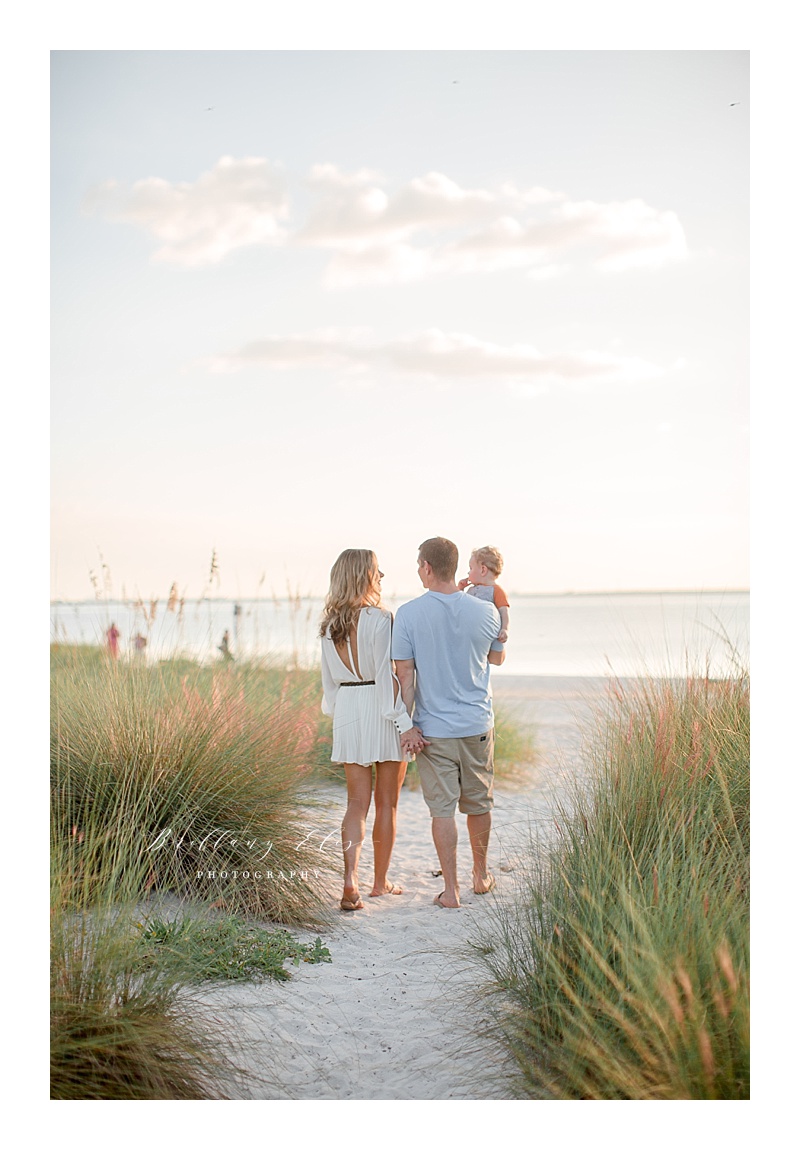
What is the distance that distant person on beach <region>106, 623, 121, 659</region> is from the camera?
6.23 m

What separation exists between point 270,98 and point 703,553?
10.6 ft

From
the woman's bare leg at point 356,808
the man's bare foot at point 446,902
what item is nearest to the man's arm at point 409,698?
the woman's bare leg at point 356,808

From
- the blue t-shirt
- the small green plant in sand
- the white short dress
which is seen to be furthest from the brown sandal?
the blue t-shirt

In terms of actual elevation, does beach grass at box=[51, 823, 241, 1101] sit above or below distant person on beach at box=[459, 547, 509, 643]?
below

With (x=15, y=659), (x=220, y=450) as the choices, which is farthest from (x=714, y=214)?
(x=220, y=450)

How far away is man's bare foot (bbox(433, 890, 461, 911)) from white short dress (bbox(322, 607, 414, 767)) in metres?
0.88

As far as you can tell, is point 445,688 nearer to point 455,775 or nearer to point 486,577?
point 455,775

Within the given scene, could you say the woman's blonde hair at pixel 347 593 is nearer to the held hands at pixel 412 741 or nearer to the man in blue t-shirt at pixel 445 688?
the man in blue t-shirt at pixel 445 688

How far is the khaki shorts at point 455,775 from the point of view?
5113 mm

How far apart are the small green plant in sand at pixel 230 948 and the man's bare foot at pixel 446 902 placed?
3.26 feet

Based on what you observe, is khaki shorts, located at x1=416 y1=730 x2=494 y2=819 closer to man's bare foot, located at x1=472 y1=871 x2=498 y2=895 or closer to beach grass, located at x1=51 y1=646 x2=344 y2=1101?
man's bare foot, located at x1=472 y1=871 x2=498 y2=895

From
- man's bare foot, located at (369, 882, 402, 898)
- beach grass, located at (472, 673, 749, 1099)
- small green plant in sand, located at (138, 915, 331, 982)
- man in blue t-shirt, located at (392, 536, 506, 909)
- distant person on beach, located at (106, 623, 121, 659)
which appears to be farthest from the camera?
distant person on beach, located at (106, 623, 121, 659)

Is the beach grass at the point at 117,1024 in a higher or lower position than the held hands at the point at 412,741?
lower

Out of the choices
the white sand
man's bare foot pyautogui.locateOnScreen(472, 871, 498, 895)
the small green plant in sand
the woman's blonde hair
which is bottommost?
man's bare foot pyautogui.locateOnScreen(472, 871, 498, 895)
